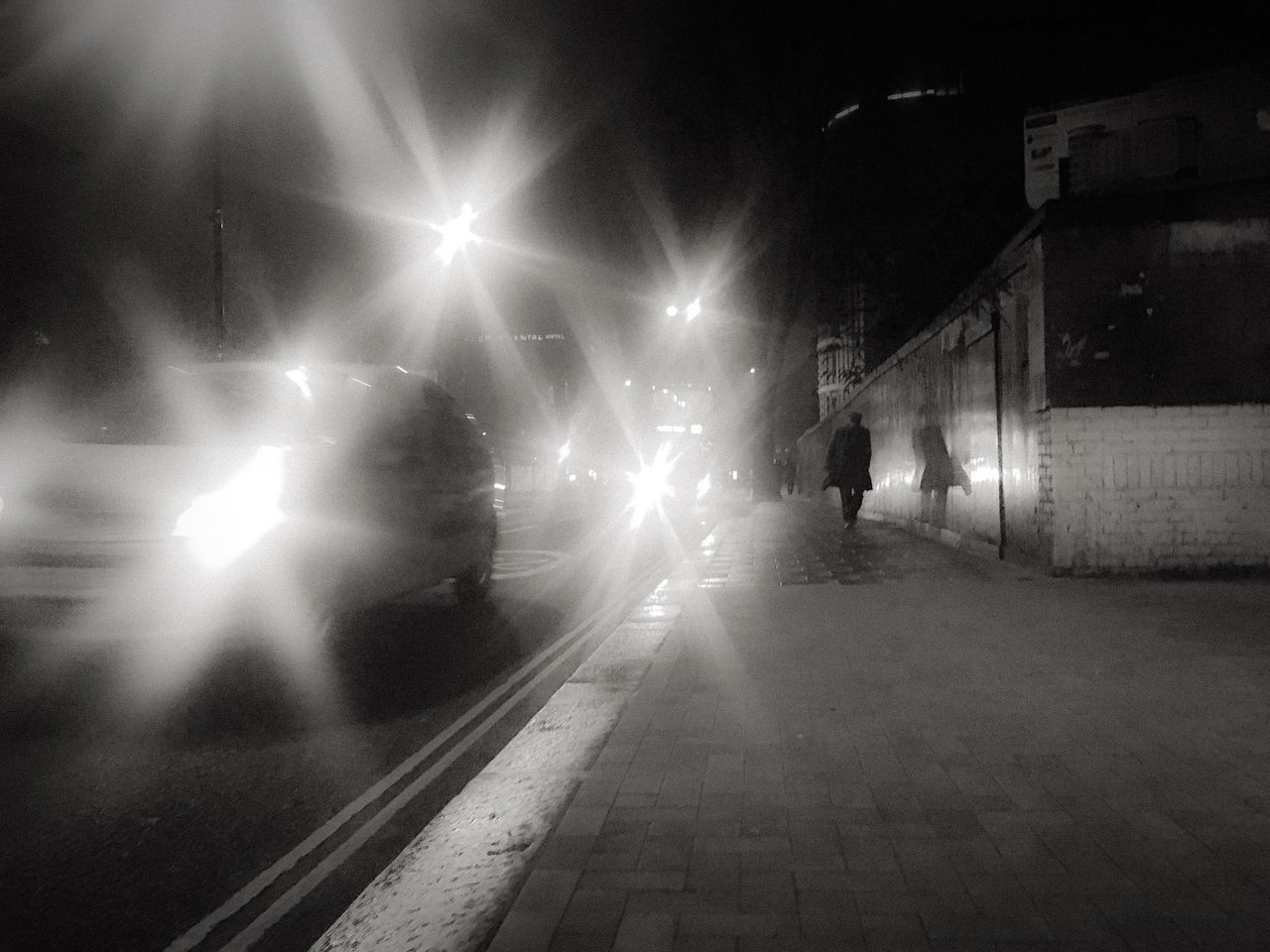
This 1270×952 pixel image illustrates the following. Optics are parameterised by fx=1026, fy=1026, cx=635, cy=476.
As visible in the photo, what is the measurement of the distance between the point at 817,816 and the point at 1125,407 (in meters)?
7.67

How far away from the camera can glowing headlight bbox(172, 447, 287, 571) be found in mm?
5738

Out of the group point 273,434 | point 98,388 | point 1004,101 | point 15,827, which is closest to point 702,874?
point 15,827

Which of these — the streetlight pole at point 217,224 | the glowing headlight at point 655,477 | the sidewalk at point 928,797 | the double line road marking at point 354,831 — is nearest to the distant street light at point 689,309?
the glowing headlight at point 655,477

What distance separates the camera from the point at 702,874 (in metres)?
3.05

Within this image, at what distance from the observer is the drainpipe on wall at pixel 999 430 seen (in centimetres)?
1165

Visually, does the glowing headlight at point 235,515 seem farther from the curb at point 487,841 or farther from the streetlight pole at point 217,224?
the streetlight pole at point 217,224

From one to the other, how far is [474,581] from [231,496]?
388 cm

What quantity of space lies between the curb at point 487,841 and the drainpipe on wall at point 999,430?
7.23 metres

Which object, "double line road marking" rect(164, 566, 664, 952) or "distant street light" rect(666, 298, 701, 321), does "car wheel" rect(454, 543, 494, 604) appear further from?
"distant street light" rect(666, 298, 701, 321)

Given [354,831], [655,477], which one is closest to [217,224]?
[354,831]

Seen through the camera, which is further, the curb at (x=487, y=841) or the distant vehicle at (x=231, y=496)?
the distant vehicle at (x=231, y=496)

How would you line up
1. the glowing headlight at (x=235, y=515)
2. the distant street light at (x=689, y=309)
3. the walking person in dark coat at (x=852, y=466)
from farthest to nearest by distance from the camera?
the distant street light at (x=689, y=309) → the walking person in dark coat at (x=852, y=466) → the glowing headlight at (x=235, y=515)

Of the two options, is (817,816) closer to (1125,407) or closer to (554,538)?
(1125,407)

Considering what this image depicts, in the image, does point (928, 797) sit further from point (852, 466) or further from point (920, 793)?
point (852, 466)
